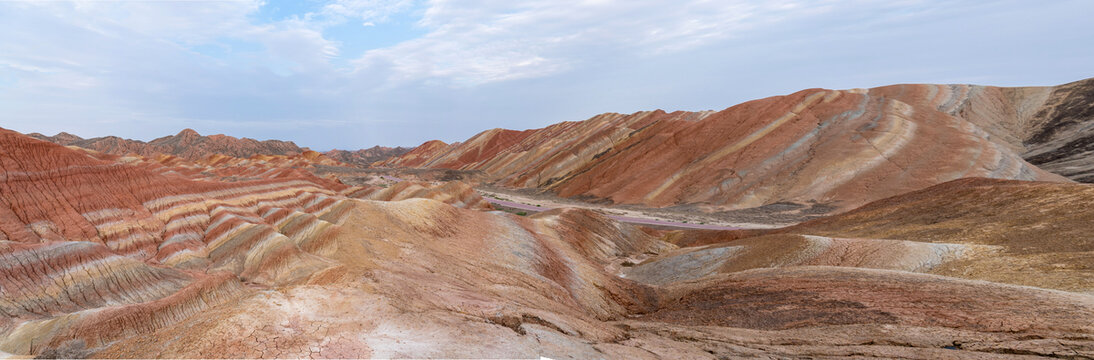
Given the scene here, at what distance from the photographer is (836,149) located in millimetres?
60812

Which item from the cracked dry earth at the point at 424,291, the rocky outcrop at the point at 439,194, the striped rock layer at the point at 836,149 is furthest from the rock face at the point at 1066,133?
the rocky outcrop at the point at 439,194

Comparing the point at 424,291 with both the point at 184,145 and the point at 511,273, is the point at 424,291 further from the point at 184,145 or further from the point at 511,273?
the point at 184,145

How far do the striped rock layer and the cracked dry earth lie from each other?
3701 cm

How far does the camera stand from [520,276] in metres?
17.7

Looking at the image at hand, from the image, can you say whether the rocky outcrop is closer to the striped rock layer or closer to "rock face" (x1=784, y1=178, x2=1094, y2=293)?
the striped rock layer

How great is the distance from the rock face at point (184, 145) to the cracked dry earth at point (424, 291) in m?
138

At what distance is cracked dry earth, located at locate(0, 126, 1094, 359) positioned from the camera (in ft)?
31.2

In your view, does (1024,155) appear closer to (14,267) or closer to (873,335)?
(873,335)

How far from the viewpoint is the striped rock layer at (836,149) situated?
55147mm

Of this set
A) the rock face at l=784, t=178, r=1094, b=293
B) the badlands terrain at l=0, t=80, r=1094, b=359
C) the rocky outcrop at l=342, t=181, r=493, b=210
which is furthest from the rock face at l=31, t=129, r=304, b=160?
the rock face at l=784, t=178, r=1094, b=293

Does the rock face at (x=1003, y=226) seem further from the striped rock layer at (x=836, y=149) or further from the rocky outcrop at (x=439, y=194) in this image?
the rocky outcrop at (x=439, y=194)

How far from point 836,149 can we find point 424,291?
61992 mm

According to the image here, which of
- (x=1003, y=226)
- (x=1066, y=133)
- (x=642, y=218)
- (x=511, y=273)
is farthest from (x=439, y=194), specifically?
(x=1066, y=133)

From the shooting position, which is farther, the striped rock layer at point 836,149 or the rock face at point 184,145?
the rock face at point 184,145
